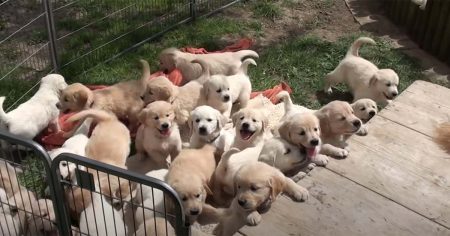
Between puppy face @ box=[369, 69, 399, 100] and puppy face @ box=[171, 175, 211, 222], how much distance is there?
7.80 feet

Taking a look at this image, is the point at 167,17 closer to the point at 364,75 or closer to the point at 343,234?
the point at 364,75

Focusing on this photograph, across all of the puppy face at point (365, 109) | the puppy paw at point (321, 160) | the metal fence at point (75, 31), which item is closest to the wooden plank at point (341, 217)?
the puppy paw at point (321, 160)

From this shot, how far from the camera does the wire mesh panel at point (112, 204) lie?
106 inches

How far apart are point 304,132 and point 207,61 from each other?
1.75m

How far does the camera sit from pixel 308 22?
733cm

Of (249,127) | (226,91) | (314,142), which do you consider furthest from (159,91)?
(314,142)

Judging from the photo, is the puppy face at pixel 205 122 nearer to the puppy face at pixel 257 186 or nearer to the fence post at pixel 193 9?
the puppy face at pixel 257 186

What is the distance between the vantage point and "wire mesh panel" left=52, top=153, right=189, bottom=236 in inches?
106

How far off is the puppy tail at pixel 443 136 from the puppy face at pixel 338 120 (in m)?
0.62

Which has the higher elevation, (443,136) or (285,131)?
(285,131)

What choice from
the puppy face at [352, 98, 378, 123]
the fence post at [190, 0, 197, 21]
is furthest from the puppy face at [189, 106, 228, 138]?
the fence post at [190, 0, 197, 21]

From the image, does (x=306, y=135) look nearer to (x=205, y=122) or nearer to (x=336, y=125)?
(x=336, y=125)

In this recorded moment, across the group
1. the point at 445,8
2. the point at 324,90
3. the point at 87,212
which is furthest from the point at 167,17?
the point at 87,212

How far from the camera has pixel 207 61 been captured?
558 cm
